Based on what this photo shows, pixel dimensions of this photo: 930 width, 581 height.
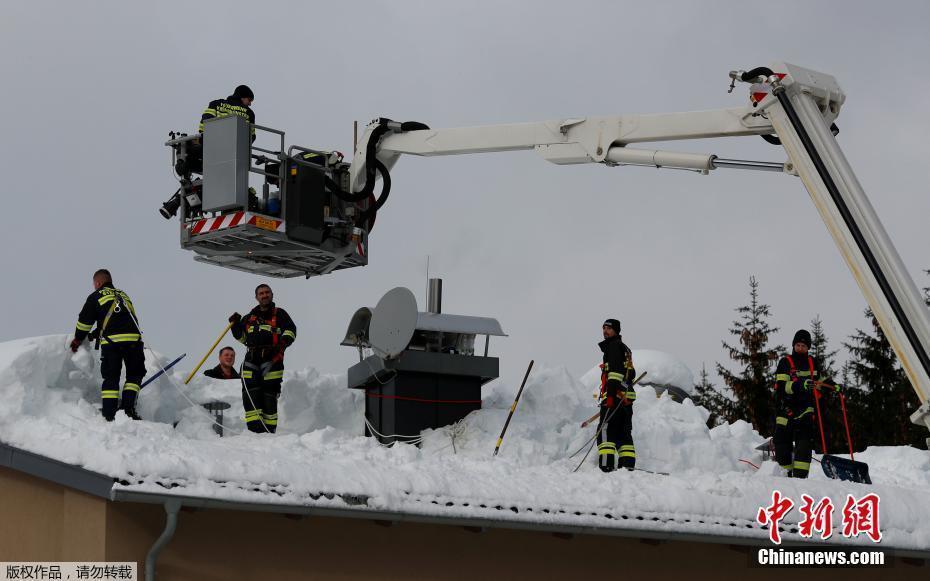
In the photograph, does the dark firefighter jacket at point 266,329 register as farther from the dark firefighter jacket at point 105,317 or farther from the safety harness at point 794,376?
the safety harness at point 794,376

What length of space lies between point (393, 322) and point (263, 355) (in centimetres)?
156

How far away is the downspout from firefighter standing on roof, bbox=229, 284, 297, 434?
16.6 ft

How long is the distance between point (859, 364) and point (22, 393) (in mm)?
33965

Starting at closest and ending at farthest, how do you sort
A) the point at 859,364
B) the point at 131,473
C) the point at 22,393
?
the point at 131,473 → the point at 22,393 → the point at 859,364

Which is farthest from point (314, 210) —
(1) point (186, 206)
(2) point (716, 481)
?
(2) point (716, 481)

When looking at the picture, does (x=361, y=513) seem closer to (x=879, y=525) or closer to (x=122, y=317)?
(x=122, y=317)

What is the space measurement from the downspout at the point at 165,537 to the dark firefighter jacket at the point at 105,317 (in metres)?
4.18

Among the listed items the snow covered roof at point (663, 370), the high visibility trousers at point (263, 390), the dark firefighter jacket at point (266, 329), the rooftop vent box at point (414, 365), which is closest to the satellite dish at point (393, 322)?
the rooftop vent box at point (414, 365)

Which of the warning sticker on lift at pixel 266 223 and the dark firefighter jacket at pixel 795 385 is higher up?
the warning sticker on lift at pixel 266 223

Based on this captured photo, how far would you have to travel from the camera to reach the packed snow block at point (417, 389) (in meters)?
16.9

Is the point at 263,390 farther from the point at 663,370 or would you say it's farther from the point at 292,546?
the point at 663,370

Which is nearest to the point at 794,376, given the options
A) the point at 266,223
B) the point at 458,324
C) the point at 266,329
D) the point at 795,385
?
the point at 795,385

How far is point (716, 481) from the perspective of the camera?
14305 mm

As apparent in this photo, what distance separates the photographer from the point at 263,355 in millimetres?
16328
